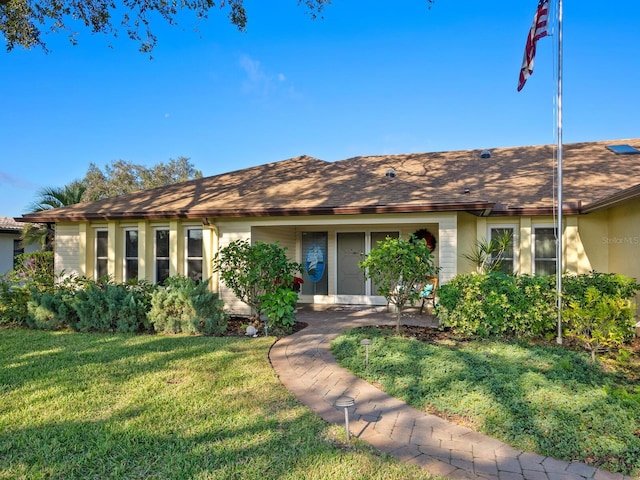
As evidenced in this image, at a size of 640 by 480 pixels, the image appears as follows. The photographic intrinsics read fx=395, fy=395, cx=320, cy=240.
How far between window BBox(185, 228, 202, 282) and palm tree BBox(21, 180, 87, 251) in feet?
23.3

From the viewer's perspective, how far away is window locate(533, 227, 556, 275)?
9289mm

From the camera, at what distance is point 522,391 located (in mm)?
4121

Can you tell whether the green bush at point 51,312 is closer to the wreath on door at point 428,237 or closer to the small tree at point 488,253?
the wreath on door at point 428,237

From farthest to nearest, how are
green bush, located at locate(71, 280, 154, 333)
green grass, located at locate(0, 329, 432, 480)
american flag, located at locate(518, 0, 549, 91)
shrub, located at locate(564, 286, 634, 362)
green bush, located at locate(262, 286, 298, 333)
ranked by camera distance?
green bush, located at locate(71, 280, 154, 333) < green bush, located at locate(262, 286, 298, 333) < american flag, located at locate(518, 0, 549, 91) < shrub, located at locate(564, 286, 634, 362) < green grass, located at locate(0, 329, 432, 480)

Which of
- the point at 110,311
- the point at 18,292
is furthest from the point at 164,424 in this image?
the point at 18,292

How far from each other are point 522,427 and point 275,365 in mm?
3128

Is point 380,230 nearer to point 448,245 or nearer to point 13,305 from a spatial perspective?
point 448,245

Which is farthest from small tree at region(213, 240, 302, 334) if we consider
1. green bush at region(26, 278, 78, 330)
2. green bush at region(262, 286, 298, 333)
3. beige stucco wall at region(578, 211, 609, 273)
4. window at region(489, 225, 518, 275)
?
beige stucco wall at region(578, 211, 609, 273)

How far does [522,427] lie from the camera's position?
3428 millimetres

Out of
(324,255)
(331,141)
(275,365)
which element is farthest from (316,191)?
(331,141)

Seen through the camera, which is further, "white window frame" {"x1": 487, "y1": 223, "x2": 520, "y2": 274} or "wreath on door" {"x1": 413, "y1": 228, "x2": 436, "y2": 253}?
"wreath on door" {"x1": 413, "y1": 228, "x2": 436, "y2": 253}

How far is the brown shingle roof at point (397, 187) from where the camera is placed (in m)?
8.85

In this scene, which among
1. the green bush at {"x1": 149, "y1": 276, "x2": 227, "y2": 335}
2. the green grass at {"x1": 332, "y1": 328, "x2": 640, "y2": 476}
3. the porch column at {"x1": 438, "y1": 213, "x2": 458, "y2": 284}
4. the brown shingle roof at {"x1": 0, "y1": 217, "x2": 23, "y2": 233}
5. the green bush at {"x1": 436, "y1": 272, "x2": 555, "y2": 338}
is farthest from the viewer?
the brown shingle roof at {"x1": 0, "y1": 217, "x2": 23, "y2": 233}

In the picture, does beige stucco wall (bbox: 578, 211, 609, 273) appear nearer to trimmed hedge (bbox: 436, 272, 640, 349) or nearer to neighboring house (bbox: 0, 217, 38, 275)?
trimmed hedge (bbox: 436, 272, 640, 349)
